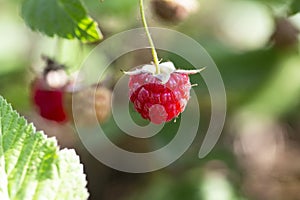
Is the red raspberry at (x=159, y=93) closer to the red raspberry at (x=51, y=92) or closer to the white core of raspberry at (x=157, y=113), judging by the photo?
the white core of raspberry at (x=157, y=113)

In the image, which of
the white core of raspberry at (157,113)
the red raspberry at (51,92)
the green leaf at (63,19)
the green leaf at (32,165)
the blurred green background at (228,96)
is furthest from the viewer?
the blurred green background at (228,96)

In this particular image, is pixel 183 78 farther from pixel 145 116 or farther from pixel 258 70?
pixel 258 70

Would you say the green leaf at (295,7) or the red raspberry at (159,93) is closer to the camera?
the red raspberry at (159,93)

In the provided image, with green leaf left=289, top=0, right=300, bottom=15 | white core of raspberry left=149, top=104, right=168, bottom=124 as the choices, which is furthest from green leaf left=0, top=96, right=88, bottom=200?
green leaf left=289, top=0, right=300, bottom=15

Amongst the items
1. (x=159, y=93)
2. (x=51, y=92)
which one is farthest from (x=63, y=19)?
(x=51, y=92)

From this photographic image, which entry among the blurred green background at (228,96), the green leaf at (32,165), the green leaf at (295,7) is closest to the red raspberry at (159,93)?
the green leaf at (32,165)

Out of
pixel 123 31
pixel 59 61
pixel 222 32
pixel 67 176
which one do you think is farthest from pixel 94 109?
pixel 222 32

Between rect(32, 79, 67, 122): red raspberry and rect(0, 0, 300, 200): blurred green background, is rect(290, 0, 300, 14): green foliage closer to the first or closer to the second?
rect(0, 0, 300, 200): blurred green background
